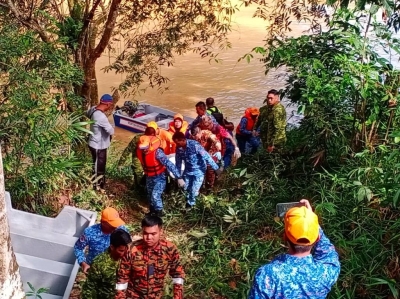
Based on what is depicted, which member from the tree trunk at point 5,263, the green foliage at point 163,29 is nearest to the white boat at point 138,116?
the green foliage at point 163,29

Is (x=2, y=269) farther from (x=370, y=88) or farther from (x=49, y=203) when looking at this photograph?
(x=370, y=88)

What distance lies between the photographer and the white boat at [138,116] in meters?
12.0

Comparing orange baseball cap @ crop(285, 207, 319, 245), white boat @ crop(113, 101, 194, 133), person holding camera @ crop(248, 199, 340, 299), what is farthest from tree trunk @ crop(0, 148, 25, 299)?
white boat @ crop(113, 101, 194, 133)

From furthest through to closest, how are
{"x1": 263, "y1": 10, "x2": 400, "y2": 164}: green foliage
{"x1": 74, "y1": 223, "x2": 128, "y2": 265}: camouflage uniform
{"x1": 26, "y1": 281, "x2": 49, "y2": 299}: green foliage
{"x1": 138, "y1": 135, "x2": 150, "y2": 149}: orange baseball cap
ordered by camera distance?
1. {"x1": 138, "y1": 135, "x2": 150, "y2": 149}: orange baseball cap
2. {"x1": 263, "y1": 10, "x2": 400, "y2": 164}: green foliage
3. {"x1": 74, "y1": 223, "x2": 128, "y2": 265}: camouflage uniform
4. {"x1": 26, "y1": 281, "x2": 49, "y2": 299}: green foliage

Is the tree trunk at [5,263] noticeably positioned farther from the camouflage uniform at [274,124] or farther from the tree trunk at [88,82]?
the tree trunk at [88,82]

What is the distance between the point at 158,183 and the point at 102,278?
2545 millimetres

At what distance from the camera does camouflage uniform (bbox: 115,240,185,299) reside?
3447mm

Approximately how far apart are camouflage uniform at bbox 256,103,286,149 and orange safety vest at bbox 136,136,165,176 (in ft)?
5.28

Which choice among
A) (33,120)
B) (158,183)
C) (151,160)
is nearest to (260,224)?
(158,183)

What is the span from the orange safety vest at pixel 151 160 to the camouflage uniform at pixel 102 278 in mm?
2443

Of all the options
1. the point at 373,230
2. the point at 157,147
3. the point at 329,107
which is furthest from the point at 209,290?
the point at 329,107

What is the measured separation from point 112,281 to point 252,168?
3.31 m

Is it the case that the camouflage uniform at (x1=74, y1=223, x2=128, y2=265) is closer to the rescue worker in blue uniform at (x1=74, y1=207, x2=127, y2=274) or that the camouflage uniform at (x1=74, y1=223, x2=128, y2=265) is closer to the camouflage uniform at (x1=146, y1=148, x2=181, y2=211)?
the rescue worker in blue uniform at (x1=74, y1=207, x2=127, y2=274)

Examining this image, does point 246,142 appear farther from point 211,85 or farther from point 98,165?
point 211,85
